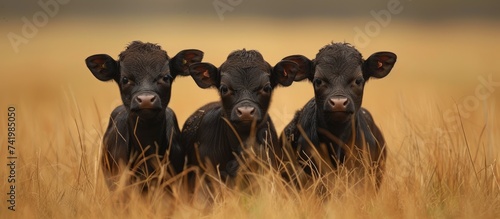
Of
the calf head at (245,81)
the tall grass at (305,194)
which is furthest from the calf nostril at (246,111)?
the tall grass at (305,194)

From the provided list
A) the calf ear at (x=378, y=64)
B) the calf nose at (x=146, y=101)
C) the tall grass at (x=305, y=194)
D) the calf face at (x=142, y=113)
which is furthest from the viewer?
the calf ear at (x=378, y=64)

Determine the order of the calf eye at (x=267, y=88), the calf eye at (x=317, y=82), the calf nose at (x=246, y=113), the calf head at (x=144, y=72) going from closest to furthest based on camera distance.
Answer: the calf nose at (x=246, y=113)
the calf head at (x=144, y=72)
the calf eye at (x=267, y=88)
the calf eye at (x=317, y=82)

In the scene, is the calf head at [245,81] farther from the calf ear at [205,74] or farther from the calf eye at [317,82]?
the calf eye at [317,82]

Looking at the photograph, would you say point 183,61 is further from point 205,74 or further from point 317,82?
point 317,82

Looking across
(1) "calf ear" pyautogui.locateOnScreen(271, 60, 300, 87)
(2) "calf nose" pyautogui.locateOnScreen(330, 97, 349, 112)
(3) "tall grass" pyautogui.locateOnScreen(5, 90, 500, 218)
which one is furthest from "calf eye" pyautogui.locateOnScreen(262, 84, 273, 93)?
(3) "tall grass" pyautogui.locateOnScreen(5, 90, 500, 218)

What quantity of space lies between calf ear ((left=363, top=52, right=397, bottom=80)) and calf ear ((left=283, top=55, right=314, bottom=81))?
550 mm

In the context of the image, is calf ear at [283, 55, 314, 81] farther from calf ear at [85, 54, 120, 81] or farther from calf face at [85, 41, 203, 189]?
calf ear at [85, 54, 120, 81]

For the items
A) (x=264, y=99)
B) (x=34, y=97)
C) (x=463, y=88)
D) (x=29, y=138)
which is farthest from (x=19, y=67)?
(x=264, y=99)

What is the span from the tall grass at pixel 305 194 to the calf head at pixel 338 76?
618 millimetres

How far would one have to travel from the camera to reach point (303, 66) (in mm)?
8867

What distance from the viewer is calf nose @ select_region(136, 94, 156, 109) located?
8102mm

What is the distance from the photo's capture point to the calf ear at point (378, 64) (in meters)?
9.00

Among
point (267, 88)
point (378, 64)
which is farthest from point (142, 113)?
point (378, 64)

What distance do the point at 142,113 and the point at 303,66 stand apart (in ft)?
5.48
